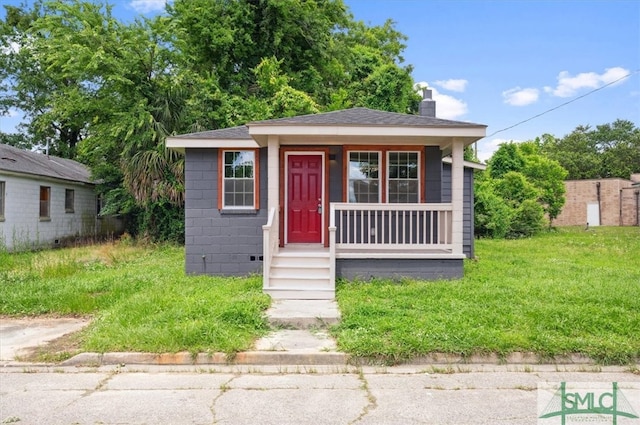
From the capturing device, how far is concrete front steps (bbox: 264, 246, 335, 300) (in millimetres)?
7137

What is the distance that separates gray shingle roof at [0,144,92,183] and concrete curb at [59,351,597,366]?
39.4 feet

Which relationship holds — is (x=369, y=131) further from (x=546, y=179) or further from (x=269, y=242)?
(x=546, y=179)

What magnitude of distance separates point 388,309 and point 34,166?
51.3 feet

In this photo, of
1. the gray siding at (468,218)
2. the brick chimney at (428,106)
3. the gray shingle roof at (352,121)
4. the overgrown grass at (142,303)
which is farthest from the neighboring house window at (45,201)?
the gray siding at (468,218)

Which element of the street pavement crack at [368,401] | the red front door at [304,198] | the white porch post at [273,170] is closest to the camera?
the street pavement crack at [368,401]

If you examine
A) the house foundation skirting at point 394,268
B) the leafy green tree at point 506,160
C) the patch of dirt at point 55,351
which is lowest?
the patch of dirt at point 55,351

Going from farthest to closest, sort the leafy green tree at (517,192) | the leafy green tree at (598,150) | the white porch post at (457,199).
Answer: the leafy green tree at (598,150) → the leafy green tree at (517,192) → the white porch post at (457,199)

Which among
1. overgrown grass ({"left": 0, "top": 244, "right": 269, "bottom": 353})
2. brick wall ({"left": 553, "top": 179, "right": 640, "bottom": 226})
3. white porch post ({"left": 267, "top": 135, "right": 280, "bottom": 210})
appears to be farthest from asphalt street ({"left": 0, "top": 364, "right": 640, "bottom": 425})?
brick wall ({"left": 553, "top": 179, "right": 640, "bottom": 226})

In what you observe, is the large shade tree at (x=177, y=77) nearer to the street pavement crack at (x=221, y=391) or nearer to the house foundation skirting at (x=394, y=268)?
the house foundation skirting at (x=394, y=268)

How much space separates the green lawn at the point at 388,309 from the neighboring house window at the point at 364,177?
222 cm

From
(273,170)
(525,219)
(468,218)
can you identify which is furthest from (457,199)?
(525,219)

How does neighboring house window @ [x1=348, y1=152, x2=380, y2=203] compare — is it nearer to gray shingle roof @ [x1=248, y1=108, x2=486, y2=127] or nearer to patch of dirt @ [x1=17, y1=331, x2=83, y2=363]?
gray shingle roof @ [x1=248, y1=108, x2=486, y2=127]

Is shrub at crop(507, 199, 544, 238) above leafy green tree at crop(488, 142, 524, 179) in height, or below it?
below

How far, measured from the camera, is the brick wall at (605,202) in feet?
93.1
